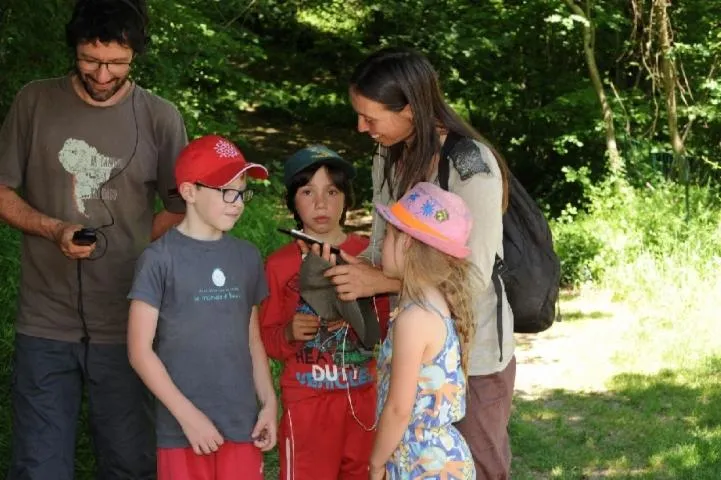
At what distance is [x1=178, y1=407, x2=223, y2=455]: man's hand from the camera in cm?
331

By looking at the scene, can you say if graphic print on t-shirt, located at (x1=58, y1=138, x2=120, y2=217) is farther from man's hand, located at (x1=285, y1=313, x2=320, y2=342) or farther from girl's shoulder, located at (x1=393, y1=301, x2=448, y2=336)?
girl's shoulder, located at (x1=393, y1=301, x2=448, y2=336)

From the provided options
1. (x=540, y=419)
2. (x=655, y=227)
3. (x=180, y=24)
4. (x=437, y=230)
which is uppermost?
(x=180, y=24)

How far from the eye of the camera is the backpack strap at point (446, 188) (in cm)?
306

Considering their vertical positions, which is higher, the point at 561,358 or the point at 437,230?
the point at 437,230

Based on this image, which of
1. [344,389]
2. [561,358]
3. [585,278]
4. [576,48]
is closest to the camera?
[344,389]

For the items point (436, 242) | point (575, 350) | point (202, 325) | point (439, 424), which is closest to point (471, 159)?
point (436, 242)

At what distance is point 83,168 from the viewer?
3.52 meters

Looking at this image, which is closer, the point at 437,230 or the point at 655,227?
the point at 437,230

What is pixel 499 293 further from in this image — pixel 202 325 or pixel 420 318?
pixel 202 325

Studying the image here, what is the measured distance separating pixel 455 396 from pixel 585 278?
8497 mm

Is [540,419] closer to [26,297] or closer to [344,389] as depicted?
[344,389]

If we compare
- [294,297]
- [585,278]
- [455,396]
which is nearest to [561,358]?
[585,278]

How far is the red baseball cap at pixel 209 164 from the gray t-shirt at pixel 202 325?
192mm

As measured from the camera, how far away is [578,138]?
14.3m
